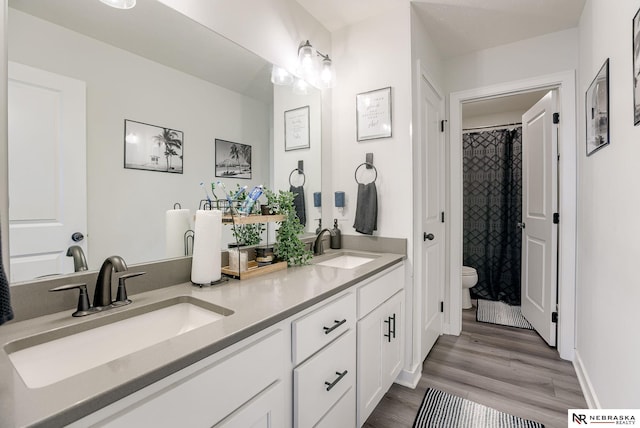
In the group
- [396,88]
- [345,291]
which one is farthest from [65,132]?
[396,88]

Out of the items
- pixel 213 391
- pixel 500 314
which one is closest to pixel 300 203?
pixel 213 391

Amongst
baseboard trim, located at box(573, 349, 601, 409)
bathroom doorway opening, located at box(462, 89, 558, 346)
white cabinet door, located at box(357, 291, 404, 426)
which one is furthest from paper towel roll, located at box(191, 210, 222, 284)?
bathroom doorway opening, located at box(462, 89, 558, 346)

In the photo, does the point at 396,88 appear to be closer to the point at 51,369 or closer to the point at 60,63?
the point at 60,63

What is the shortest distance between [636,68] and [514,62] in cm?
156

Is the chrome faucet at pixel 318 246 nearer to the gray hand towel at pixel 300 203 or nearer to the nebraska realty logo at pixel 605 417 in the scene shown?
the gray hand towel at pixel 300 203

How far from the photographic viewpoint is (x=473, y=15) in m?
2.12

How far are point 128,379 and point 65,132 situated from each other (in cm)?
84

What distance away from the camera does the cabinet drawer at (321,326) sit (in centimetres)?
107

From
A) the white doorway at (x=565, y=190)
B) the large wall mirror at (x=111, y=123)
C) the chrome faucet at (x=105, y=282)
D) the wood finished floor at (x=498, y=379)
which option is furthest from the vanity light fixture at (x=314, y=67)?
the wood finished floor at (x=498, y=379)

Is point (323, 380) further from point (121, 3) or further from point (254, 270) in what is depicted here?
point (121, 3)

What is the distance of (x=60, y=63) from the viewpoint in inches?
39.6

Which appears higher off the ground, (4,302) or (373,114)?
(373,114)

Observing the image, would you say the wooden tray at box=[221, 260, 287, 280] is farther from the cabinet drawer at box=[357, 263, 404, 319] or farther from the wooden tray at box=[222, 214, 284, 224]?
the cabinet drawer at box=[357, 263, 404, 319]

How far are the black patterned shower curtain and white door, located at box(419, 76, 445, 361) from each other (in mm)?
1405
